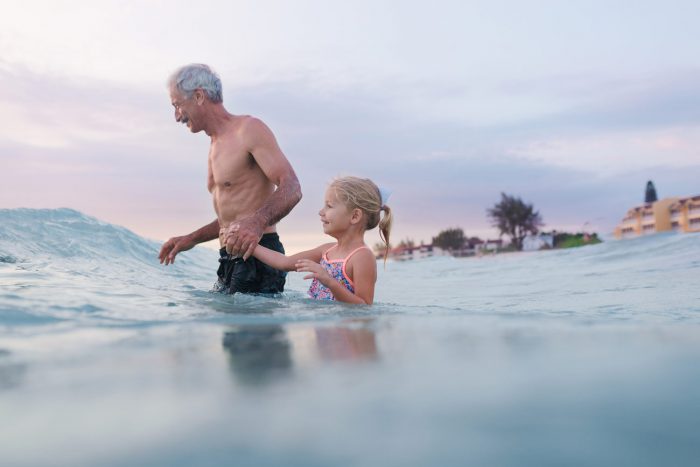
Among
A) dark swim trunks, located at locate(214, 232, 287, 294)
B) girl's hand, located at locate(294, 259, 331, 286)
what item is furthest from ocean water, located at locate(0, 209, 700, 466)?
dark swim trunks, located at locate(214, 232, 287, 294)

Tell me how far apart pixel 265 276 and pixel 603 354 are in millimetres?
3181

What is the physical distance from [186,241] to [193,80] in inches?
47.5

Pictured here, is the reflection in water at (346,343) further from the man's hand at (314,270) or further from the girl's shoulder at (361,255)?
the girl's shoulder at (361,255)

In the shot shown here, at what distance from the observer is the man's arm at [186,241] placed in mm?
5098

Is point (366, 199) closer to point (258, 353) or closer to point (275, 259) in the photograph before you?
point (275, 259)

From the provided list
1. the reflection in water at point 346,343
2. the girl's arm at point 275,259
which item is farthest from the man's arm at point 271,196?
the reflection in water at point 346,343

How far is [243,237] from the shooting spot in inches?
158

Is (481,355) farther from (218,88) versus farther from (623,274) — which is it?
(623,274)

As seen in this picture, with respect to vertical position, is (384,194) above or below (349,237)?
above

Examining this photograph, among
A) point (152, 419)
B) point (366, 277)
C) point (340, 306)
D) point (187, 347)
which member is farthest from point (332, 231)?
point (152, 419)

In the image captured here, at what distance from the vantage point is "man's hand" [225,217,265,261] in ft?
13.2

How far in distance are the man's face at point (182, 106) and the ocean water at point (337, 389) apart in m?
2.12

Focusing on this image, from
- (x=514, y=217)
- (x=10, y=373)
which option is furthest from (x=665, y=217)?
(x=10, y=373)

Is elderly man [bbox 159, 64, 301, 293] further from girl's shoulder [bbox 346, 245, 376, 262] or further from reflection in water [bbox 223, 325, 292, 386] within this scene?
reflection in water [bbox 223, 325, 292, 386]
